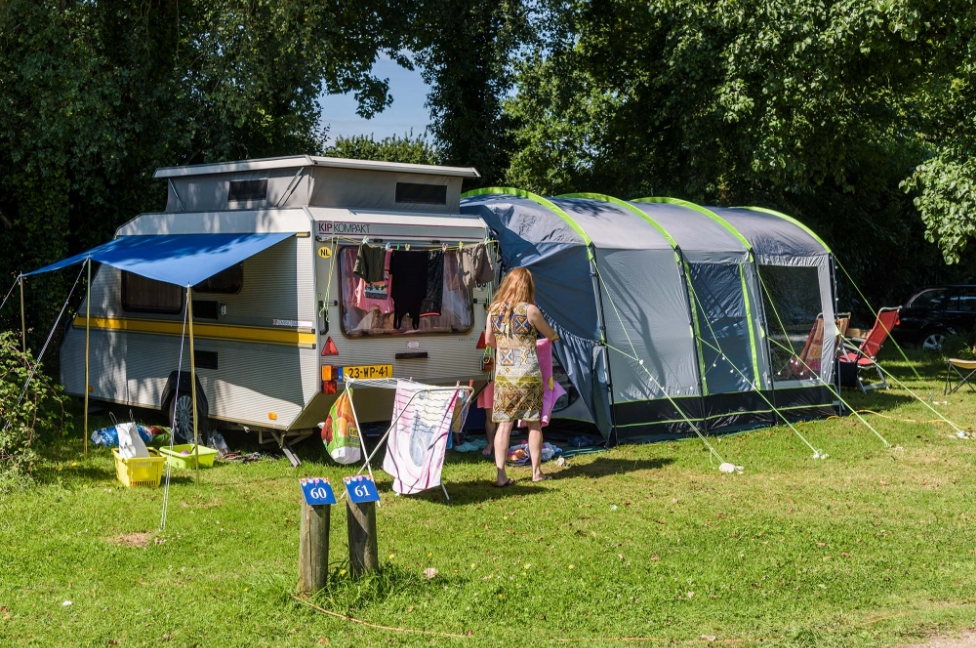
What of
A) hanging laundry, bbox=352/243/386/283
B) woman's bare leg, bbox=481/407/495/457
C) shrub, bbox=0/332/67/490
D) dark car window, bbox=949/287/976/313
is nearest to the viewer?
shrub, bbox=0/332/67/490

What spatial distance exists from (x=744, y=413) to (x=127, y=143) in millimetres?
7738

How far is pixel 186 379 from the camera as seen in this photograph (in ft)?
32.1

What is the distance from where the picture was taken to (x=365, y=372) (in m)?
8.85

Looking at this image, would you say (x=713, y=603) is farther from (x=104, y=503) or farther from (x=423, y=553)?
(x=104, y=503)

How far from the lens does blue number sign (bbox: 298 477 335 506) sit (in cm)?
Result: 545

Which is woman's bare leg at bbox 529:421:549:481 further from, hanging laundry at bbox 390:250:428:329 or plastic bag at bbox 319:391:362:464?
hanging laundry at bbox 390:250:428:329

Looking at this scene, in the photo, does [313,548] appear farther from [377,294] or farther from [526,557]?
[377,294]

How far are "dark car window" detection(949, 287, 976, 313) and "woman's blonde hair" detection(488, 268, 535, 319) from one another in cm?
1482

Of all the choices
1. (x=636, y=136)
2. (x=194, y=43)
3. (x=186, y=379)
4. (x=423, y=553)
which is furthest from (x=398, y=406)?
(x=636, y=136)

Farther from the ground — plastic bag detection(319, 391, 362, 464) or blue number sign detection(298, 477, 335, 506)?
blue number sign detection(298, 477, 335, 506)

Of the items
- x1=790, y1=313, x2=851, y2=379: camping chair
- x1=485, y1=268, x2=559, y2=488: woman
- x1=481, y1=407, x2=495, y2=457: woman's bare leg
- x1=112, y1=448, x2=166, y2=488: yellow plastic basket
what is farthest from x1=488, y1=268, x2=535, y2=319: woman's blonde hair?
x1=790, y1=313, x2=851, y2=379: camping chair

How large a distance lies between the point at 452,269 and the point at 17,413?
12.2 ft

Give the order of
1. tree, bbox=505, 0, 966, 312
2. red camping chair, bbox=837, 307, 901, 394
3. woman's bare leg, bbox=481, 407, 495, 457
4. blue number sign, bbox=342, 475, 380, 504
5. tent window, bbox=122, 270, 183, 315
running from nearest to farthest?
blue number sign, bbox=342, 475, 380, 504, woman's bare leg, bbox=481, 407, 495, 457, tent window, bbox=122, 270, 183, 315, red camping chair, bbox=837, 307, 901, 394, tree, bbox=505, 0, 966, 312

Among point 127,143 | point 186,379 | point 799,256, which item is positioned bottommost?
point 186,379
